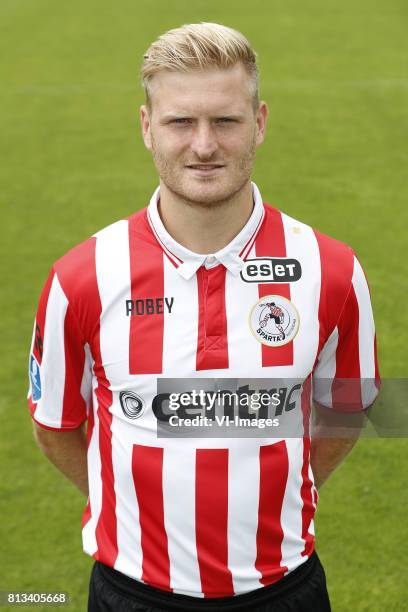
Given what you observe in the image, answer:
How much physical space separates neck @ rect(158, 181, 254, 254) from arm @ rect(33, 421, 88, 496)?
1.90ft

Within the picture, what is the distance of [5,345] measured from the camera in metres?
5.17

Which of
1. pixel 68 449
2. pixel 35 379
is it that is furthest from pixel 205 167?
pixel 68 449

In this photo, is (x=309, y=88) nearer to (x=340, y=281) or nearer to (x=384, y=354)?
(x=384, y=354)

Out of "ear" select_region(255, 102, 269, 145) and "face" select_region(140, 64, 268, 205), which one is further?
"ear" select_region(255, 102, 269, 145)

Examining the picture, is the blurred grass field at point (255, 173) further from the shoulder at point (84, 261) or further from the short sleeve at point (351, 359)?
the shoulder at point (84, 261)

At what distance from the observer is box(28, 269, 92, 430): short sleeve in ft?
6.27

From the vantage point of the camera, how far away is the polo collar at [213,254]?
1875 millimetres

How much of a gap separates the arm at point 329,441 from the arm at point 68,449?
1.87 feet

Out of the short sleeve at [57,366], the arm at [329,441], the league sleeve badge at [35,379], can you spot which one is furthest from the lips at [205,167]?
the arm at [329,441]

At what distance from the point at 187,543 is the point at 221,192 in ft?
2.37

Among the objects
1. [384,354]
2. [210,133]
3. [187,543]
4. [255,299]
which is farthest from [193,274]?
[384,354]

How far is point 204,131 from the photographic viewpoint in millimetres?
1774

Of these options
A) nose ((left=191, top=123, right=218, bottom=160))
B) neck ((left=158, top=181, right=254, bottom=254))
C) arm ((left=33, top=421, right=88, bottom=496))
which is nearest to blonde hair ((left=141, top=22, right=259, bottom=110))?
nose ((left=191, top=123, right=218, bottom=160))

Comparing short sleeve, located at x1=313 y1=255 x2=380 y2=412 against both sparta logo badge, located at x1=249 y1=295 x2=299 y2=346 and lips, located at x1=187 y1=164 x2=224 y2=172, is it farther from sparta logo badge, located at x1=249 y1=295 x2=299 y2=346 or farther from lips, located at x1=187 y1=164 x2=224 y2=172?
lips, located at x1=187 y1=164 x2=224 y2=172
